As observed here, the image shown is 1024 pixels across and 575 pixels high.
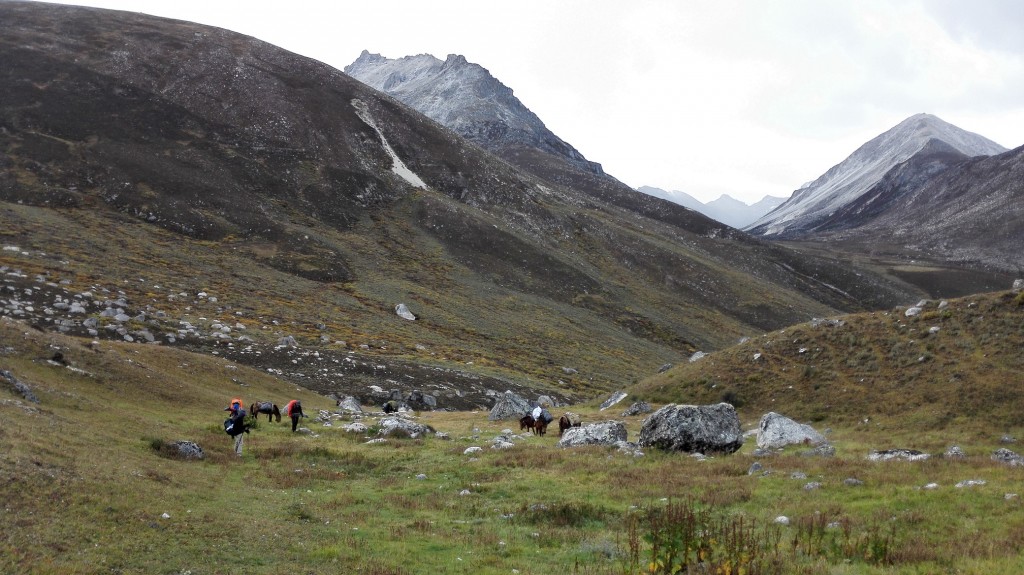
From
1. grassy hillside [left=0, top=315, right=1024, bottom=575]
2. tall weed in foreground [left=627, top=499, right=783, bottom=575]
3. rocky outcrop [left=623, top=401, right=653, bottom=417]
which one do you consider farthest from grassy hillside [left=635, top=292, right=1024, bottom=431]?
tall weed in foreground [left=627, top=499, right=783, bottom=575]

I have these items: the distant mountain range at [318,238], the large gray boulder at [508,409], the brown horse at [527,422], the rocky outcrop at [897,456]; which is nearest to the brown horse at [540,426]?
the brown horse at [527,422]

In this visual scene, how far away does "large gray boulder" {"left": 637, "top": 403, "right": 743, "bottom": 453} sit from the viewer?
2381 cm

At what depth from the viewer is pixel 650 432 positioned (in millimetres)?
24875

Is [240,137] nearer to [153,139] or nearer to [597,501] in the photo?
[153,139]

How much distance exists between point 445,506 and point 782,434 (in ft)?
57.0

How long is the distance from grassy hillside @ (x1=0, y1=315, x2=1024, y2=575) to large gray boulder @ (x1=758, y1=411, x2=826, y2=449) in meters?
2.54

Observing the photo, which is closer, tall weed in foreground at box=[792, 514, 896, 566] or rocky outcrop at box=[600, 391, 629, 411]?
tall weed in foreground at box=[792, 514, 896, 566]

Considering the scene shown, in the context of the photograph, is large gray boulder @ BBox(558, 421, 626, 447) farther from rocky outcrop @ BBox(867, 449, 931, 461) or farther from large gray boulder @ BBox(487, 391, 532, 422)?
large gray boulder @ BBox(487, 391, 532, 422)

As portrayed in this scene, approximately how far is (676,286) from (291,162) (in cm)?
9070

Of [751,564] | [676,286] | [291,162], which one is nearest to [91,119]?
[291,162]

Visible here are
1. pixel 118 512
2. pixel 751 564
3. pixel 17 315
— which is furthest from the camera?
pixel 17 315

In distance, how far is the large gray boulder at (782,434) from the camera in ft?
86.7

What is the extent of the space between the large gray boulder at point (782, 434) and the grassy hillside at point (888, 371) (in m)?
7.48

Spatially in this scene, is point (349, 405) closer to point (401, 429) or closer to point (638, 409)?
point (401, 429)
